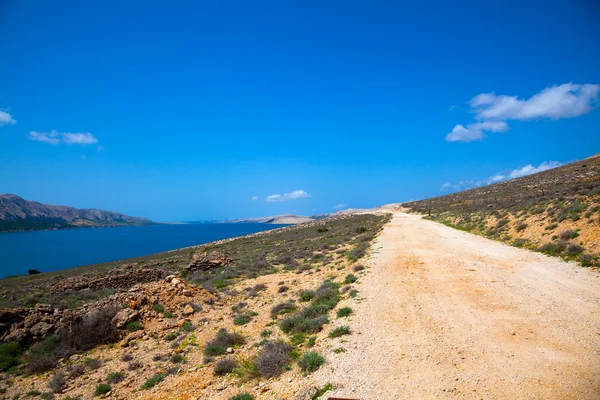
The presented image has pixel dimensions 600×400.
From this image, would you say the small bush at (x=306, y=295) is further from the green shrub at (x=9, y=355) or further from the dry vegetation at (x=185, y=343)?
the green shrub at (x=9, y=355)

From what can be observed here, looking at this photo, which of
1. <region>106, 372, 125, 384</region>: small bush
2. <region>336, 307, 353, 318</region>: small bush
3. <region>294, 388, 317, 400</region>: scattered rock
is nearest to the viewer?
<region>294, 388, 317, 400</region>: scattered rock

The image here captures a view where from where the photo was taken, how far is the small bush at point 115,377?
325 inches

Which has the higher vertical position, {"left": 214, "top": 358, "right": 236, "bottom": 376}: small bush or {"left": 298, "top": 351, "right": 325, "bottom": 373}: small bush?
{"left": 298, "top": 351, "right": 325, "bottom": 373}: small bush

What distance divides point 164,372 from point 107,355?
3.36m

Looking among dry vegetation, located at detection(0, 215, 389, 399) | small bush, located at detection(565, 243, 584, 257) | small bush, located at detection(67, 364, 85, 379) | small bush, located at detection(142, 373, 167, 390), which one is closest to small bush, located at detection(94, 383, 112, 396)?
dry vegetation, located at detection(0, 215, 389, 399)

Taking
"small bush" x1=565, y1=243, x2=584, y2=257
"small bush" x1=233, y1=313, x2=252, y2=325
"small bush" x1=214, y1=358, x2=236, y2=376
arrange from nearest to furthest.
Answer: "small bush" x1=214, y1=358, x2=236, y2=376 < "small bush" x1=233, y1=313, x2=252, y2=325 < "small bush" x1=565, y1=243, x2=584, y2=257

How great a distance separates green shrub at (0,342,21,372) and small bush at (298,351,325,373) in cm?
1041

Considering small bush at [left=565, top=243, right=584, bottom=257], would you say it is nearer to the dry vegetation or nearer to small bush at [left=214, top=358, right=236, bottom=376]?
the dry vegetation

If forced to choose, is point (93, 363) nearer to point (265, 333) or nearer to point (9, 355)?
point (9, 355)

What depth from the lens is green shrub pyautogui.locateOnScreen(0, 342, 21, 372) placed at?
31.9 ft

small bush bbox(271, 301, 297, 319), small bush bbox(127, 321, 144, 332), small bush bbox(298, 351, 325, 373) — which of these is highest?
small bush bbox(298, 351, 325, 373)

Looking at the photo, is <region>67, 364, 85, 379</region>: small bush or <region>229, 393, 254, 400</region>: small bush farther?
<region>67, 364, 85, 379</region>: small bush

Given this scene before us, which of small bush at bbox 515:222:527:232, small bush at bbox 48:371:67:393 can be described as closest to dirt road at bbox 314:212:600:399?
small bush at bbox 515:222:527:232

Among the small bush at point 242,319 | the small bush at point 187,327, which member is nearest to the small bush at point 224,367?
the small bush at point 242,319
